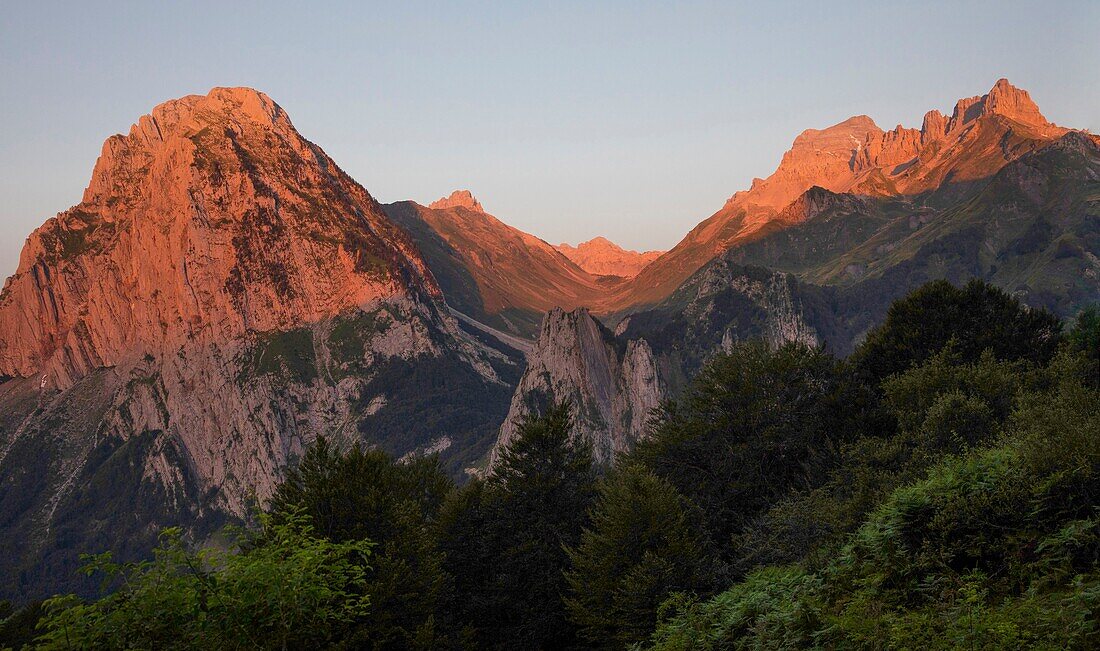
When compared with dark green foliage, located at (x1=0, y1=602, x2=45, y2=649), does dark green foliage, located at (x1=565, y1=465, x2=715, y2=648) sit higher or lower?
lower

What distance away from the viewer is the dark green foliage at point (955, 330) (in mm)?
57375

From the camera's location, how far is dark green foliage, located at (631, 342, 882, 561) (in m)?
47.1

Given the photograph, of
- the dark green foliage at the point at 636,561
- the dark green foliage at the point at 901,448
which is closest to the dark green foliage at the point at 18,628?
the dark green foliage at the point at 636,561

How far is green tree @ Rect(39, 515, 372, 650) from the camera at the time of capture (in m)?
22.1

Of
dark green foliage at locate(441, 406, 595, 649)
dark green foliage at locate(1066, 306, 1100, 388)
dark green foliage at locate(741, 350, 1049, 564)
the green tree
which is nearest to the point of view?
the green tree

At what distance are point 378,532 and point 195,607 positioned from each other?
19067mm

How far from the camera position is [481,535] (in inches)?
2039

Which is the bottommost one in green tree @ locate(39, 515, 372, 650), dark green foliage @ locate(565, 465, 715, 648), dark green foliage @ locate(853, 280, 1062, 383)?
dark green foliage @ locate(565, 465, 715, 648)

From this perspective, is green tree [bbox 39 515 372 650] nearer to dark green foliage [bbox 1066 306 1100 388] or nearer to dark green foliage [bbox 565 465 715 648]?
dark green foliage [bbox 565 465 715 648]

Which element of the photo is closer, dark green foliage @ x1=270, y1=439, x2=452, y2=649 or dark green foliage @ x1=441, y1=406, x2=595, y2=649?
dark green foliage @ x1=270, y1=439, x2=452, y2=649

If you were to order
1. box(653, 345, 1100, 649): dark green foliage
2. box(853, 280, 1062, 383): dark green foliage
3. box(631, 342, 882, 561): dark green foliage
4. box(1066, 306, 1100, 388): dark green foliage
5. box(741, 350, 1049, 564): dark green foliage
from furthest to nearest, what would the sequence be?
Answer: 1. box(853, 280, 1062, 383): dark green foliage
2. box(631, 342, 882, 561): dark green foliage
3. box(1066, 306, 1100, 388): dark green foliage
4. box(741, 350, 1049, 564): dark green foliage
5. box(653, 345, 1100, 649): dark green foliage

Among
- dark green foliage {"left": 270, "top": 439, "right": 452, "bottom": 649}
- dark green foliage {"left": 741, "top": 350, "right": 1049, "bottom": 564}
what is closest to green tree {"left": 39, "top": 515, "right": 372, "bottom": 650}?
dark green foliage {"left": 270, "top": 439, "right": 452, "bottom": 649}

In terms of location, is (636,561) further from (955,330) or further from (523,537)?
(955,330)

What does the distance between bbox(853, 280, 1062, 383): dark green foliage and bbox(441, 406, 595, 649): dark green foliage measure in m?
22.6
